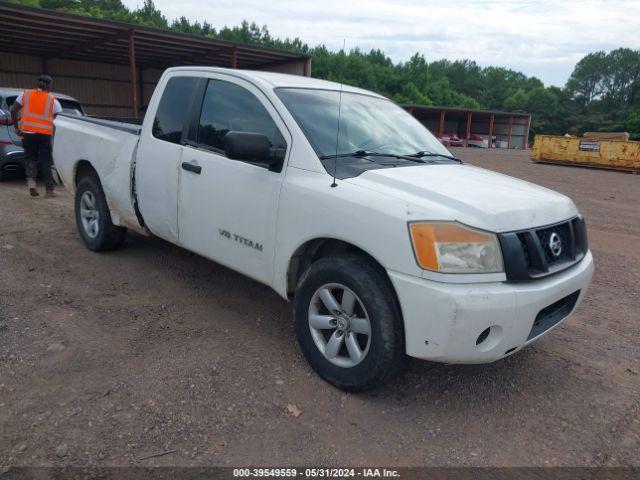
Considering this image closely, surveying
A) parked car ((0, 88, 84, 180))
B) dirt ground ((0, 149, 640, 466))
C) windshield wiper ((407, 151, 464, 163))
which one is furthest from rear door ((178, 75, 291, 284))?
parked car ((0, 88, 84, 180))

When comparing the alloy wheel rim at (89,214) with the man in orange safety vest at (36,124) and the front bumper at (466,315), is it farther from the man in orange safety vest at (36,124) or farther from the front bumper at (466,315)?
the front bumper at (466,315)

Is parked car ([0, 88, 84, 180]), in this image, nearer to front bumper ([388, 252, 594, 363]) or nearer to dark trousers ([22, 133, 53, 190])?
dark trousers ([22, 133, 53, 190])

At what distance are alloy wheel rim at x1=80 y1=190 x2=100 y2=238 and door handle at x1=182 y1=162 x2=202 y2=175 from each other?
177 cm

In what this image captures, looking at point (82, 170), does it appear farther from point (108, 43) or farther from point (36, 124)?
point (108, 43)

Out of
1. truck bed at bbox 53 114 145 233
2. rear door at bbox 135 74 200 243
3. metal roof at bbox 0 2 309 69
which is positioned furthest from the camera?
metal roof at bbox 0 2 309 69

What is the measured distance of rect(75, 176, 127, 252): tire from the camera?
5129 mm

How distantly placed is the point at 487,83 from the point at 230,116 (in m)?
124

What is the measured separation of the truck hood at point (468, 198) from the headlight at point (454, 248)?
2.0 inches

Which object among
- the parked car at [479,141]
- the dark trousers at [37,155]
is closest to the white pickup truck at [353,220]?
the dark trousers at [37,155]

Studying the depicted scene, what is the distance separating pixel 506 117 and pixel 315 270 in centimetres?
6316

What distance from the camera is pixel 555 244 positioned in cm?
295

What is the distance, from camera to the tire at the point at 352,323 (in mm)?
2752

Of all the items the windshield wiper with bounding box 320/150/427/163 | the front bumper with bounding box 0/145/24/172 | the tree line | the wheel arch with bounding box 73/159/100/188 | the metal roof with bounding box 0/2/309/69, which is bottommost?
the front bumper with bounding box 0/145/24/172

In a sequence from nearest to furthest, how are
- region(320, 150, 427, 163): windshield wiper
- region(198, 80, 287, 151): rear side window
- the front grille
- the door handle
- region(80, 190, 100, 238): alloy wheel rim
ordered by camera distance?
1. the front grille
2. region(320, 150, 427, 163): windshield wiper
3. region(198, 80, 287, 151): rear side window
4. the door handle
5. region(80, 190, 100, 238): alloy wheel rim
